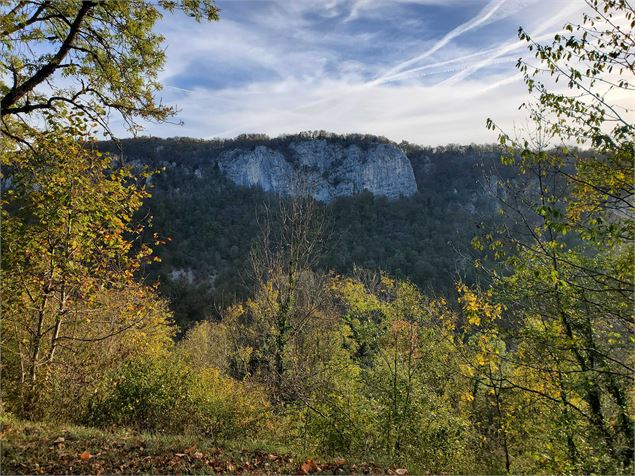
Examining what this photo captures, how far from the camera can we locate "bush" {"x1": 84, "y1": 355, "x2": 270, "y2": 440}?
8359 mm

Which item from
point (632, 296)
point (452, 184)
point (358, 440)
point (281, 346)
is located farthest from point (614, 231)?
point (452, 184)

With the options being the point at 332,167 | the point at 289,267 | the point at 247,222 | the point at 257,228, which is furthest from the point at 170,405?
the point at 332,167

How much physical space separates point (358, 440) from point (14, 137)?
300 inches

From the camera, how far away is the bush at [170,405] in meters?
8.36

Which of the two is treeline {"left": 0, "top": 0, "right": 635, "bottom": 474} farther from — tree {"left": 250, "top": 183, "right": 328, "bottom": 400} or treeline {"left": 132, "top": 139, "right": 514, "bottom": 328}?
treeline {"left": 132, "top": 139, "right": 514, "bottom": 328}

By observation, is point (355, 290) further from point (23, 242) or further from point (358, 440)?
point (23, 242)

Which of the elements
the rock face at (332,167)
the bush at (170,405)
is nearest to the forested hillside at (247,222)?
the rock face at (332,167)

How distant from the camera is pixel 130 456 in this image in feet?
15.7

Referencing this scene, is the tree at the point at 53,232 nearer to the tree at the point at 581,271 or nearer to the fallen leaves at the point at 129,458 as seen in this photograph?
the fallen leaves at the point at 129,458

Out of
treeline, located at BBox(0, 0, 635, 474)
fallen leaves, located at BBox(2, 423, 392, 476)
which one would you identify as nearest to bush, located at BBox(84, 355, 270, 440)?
treeline, located at BBox(0, 0, 635, 474)

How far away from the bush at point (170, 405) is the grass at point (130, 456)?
8.10 ft

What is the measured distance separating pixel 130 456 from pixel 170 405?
4373mm

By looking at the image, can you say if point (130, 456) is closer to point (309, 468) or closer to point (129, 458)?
point (129, 458)

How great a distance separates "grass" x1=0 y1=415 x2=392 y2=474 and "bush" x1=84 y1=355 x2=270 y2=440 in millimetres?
2469
